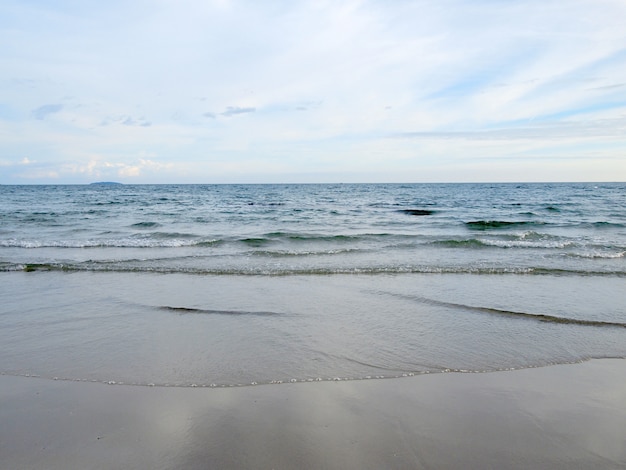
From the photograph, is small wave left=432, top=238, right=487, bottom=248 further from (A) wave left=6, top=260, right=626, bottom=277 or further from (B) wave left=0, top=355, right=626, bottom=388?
(B) wave left=0, top=355, right=626, bottom=388

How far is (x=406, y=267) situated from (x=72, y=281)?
28.7 ft

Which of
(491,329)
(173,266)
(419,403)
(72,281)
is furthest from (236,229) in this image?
(419,403)

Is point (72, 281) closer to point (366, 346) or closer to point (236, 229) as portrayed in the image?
point (366, 346)

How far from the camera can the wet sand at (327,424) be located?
11.5 ft

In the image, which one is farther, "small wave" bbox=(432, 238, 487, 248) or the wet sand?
"small wave" bbox=(432, 238, 487, 248)

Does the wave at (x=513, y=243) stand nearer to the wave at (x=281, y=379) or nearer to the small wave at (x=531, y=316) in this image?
the small wave at (x=531, y=316)

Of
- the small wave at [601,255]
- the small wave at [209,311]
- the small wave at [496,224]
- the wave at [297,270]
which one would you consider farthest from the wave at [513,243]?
the small wave at [209,311]

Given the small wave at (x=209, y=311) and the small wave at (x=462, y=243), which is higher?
the small wave at (x=462, y=243)

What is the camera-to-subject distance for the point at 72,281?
34.6ft

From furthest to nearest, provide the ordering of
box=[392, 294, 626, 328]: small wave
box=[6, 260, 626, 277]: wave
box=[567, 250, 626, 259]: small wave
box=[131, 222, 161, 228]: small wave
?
box=[131, 222, 161, 228]: small wave
box=[567, 250, 626, 259]: small wave
box=[6, 260, 626, 277]: wave
box=[392, 294, 626, 328]: small wave

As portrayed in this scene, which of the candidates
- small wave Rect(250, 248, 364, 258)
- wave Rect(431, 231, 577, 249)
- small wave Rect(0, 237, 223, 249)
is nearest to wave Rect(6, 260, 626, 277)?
small wave Rect(250, 248, 364, 258)

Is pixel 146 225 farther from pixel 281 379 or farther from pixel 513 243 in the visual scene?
pixel 281 379

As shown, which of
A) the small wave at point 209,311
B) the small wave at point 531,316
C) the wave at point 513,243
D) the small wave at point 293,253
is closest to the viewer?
the small wave at point 531,316

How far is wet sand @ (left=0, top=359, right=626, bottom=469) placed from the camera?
350 cm
